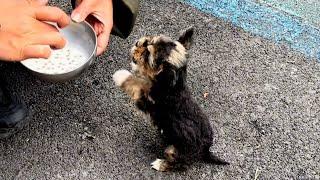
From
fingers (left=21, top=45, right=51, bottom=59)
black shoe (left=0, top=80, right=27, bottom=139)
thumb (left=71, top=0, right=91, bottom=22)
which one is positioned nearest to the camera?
fingers (left=21, top=45, right=51, bottom=59)

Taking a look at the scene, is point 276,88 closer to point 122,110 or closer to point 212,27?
point 212,27

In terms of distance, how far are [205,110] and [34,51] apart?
117 cm

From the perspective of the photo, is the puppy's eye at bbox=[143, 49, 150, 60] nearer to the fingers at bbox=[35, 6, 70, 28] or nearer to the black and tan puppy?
the black and tan puppy

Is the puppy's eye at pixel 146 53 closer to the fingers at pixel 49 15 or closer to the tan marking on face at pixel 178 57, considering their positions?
the tan marking on face at pixel 178 57

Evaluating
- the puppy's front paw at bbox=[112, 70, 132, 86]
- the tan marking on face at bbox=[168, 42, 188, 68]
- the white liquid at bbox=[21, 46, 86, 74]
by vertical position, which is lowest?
the puppy's front paw at bbox=[112, 70, 132, 86]

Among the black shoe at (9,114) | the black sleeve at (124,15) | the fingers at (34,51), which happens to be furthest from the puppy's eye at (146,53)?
the black shoe at (9,114)

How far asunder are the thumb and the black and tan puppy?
33cm

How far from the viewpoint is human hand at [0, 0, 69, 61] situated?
1990 mm

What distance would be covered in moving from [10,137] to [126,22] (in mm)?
867

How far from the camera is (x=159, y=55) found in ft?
7.66

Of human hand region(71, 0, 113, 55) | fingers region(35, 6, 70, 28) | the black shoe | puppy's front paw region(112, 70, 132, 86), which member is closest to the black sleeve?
human hand region(71, 0, 113, 55)

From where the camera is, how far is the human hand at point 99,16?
2.31 metres

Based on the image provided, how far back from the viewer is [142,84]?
8.21ft

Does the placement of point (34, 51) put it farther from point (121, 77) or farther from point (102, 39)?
point (121, 77)
